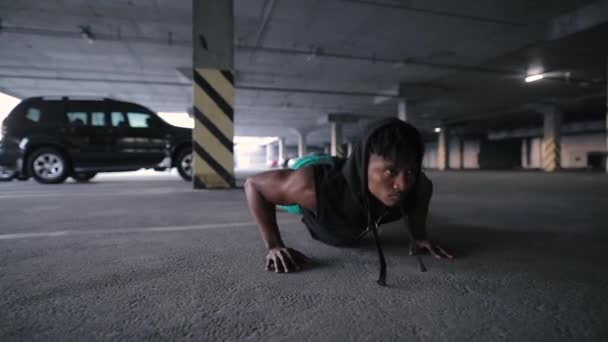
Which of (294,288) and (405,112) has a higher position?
(405,112)

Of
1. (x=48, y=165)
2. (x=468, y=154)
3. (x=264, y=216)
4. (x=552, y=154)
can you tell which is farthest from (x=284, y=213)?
(x=468, y=154)

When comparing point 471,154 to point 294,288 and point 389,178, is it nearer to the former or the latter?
point 389,178

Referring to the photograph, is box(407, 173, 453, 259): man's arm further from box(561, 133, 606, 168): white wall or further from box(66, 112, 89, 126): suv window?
box(561, 133, 606, 168): white wall

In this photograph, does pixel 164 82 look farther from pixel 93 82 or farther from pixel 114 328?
pixel 114 328

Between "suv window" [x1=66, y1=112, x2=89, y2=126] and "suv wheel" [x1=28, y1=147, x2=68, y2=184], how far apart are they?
639mm

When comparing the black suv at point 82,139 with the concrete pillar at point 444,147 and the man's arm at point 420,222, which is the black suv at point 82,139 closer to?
the man's arm at point 420,222

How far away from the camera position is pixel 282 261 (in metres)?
1.13

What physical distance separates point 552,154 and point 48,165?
22726mm

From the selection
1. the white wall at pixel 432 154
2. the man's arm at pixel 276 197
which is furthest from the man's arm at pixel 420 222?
the white wall at pixel 432 154

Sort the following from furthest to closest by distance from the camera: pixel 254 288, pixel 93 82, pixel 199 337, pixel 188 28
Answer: pixel 93 82 → pixel 188 28 → pixel 254 288 → pixel 199 337

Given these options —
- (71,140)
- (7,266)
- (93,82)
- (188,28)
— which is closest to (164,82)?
(93,82)

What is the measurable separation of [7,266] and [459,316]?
174cm

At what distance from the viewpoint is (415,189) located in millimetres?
1285

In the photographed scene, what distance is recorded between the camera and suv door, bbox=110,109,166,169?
5.78 meters
